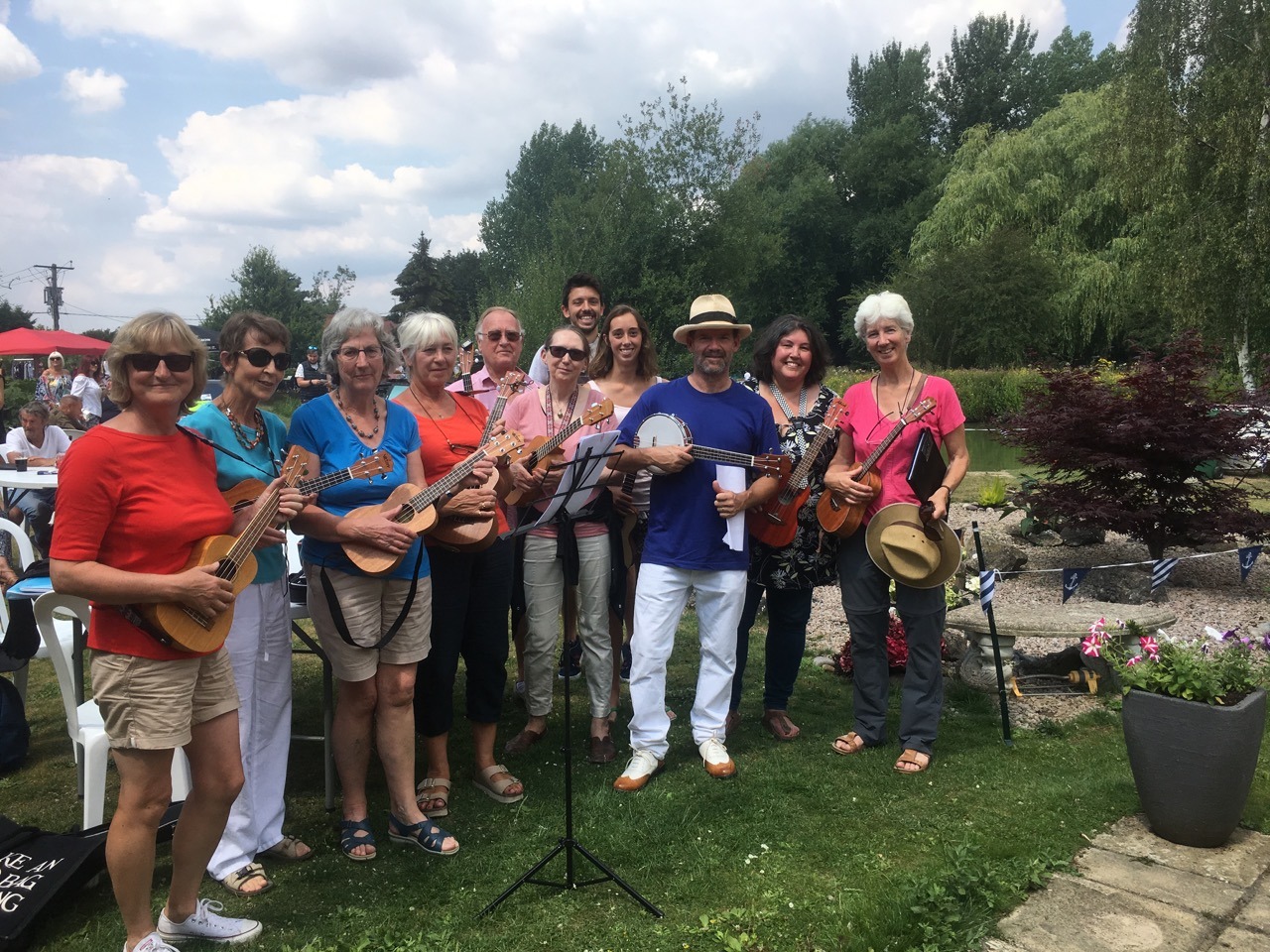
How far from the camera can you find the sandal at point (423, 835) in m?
3.77

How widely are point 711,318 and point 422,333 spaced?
1396 millimetres

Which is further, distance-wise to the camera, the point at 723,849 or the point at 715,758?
the point at 715,758

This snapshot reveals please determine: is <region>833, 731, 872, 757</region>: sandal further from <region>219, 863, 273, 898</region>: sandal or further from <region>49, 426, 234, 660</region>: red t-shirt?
<region>49, 426, 234, 660</region>: red t-shirt

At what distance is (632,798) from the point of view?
4.28 metres

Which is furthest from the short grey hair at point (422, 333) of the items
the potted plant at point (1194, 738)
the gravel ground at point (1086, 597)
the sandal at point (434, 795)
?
the gravel ground at point (1086, 597)

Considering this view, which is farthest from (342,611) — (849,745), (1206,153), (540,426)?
(1206,153)

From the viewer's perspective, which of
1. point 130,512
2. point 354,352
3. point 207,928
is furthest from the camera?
point 354,352

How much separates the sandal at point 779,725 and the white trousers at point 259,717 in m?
2.62

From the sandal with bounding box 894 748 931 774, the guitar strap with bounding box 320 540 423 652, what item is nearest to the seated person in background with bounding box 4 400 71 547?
the guitar strap with bounding box 320 540 423 652

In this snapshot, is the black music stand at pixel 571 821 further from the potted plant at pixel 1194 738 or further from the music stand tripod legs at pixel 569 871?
the potted plant at pixel 1194 738

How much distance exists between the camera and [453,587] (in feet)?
13.4

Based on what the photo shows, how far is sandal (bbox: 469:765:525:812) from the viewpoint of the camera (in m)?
4.30

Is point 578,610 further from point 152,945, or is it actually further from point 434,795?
point 152,945

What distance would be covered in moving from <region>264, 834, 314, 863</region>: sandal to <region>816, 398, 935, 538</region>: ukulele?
280 centimetres
